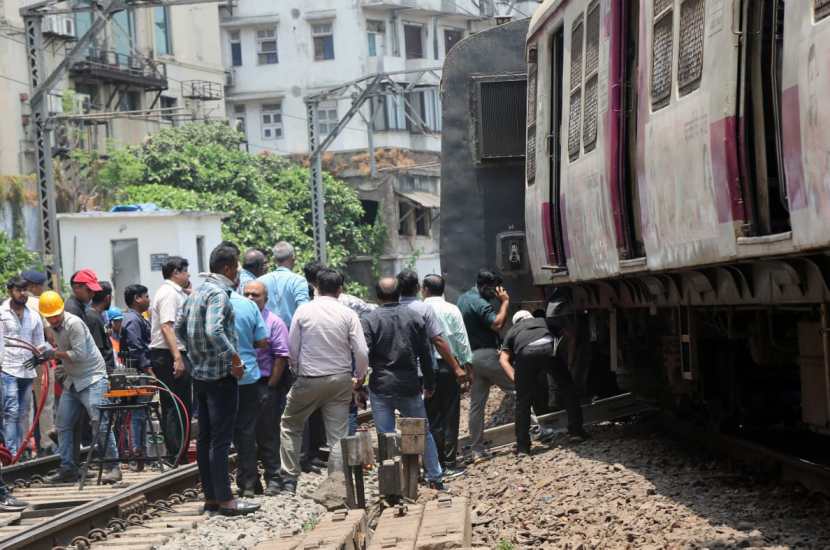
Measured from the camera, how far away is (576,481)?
10.4m

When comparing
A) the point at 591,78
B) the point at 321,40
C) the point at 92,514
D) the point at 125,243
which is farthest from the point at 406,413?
the point at 321,40

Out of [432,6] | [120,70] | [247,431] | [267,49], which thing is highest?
[432,6]

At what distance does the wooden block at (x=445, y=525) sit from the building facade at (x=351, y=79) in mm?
42259

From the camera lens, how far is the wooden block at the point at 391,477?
31.3 ft

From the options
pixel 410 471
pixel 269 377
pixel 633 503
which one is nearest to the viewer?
pixel 633 503

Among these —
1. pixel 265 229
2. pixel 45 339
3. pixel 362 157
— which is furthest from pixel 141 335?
pixel 362 157

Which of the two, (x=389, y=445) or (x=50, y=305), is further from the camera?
(x=50, y=305)

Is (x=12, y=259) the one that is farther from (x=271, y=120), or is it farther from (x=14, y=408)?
(x=271, y=120)

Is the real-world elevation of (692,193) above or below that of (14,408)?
above

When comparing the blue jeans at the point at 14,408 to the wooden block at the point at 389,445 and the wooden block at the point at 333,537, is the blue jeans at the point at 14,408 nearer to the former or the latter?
the wooden block at the point at 389,445

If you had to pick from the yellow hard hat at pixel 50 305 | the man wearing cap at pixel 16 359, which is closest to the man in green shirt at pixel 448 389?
the yellow hard hat at pixel 50 305

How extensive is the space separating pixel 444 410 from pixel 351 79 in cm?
4109

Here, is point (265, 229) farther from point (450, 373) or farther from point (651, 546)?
point (651, 546)

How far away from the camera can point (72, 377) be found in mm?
12273
